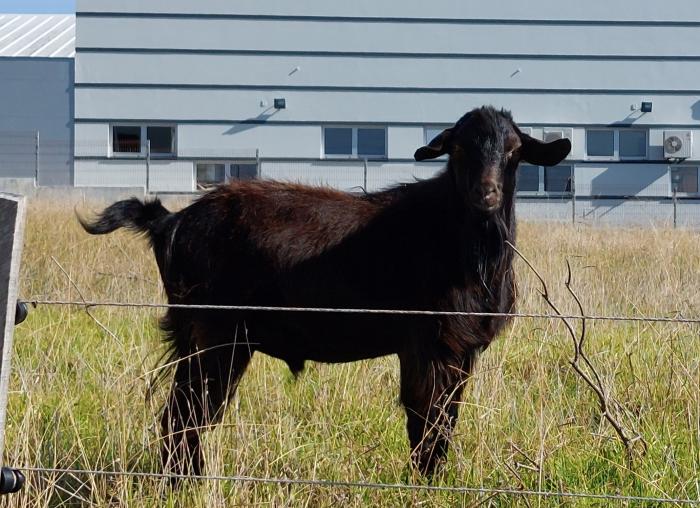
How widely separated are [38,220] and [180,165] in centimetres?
1622

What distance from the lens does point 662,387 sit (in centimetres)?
518

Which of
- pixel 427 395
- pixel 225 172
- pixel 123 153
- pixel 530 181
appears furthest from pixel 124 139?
pixel 427 395

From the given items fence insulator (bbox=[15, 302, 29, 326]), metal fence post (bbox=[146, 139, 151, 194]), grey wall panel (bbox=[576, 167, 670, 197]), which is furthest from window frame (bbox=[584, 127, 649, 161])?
fence insulator (bbox=[15, 302, 29, 326])

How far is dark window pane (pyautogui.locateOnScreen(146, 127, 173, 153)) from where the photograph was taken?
93.5 ft

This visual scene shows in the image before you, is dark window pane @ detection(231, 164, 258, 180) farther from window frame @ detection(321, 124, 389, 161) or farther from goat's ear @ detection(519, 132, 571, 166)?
goat's ear @ detection(519, 132, 571, 166)

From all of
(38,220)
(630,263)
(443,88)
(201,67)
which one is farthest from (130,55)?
(630,263)

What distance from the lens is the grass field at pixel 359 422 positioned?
A: 397cm

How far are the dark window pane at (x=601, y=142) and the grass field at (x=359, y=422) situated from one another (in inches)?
874

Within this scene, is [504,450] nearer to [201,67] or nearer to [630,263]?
[630,263]

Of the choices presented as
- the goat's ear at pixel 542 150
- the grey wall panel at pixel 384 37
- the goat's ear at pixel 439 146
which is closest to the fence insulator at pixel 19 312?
the goat's ear at pixel 439 146

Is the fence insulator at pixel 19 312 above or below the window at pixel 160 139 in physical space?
below

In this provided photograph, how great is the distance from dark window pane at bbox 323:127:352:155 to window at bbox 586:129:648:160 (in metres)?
6.91

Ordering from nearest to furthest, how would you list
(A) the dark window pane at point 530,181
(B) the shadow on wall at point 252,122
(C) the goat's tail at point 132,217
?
(C) the goat's tail at point 132,217 → (A) the dark window pane at point 530,181 → (B) the shadow on wall at point 252,122

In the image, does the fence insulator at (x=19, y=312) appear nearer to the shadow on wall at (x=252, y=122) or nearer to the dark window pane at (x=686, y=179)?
the shadow on wall at (x=252, y=122)
